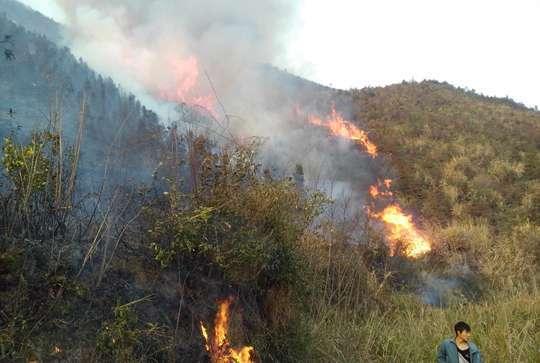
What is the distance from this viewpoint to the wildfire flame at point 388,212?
1712cm

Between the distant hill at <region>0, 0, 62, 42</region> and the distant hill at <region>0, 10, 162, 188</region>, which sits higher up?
the distant hill at <region>0, 0, 62, 42</region>

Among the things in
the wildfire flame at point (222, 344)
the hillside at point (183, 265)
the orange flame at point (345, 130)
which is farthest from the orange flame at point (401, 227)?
the wildfire flame at point (222, 344)

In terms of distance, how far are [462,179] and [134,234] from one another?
23.0 metres

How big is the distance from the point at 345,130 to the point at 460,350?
2619cm

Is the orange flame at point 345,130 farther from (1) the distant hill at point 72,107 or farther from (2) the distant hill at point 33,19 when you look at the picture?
(2) the distant hill at point 33,19

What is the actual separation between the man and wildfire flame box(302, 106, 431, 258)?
5364mm

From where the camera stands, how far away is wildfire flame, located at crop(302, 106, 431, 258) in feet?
56.2

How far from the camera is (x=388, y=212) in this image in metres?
22.1

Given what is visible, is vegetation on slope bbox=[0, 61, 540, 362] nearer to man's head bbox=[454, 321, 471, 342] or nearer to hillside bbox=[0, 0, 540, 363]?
hillside bbox=[0, 0, 540, 363]

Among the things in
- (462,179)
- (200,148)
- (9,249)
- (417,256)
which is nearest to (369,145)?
(462,179)

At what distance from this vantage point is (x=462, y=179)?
2505 cm

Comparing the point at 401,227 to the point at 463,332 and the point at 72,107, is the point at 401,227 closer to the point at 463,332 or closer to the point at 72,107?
the point at 72,107

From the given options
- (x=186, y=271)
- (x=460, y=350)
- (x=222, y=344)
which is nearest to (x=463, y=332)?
(x=460, y=350)

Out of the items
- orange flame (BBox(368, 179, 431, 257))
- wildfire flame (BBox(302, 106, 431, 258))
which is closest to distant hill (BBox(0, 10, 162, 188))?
wildfire flame (BBox(302, 106, 431, 258))
